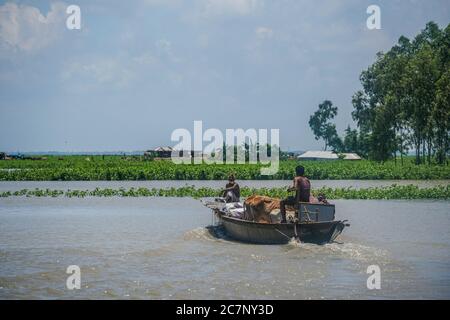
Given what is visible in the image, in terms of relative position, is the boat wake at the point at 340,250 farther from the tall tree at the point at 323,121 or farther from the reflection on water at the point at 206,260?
the tall tree at the point at 323,121

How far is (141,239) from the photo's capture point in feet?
63.2

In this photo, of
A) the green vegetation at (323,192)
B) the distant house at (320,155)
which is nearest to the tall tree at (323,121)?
the distant house at (320,155)

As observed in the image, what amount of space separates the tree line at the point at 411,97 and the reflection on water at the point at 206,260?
76.4 ft

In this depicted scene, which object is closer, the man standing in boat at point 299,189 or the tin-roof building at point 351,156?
Answer: the man standing in boat at point 299,189

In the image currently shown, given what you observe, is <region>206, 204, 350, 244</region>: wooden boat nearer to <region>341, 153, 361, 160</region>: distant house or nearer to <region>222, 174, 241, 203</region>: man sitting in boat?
<region>222, 174, 241, 203</region>: man sitting in boat

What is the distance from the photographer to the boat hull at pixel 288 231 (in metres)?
15.6

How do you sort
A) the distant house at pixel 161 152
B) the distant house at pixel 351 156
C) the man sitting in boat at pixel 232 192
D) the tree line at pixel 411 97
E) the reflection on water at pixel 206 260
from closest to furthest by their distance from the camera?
the reflection on water at pixel 206 260
the man sitting in boat at pixel 232 192
the tree line at pixel 411 97
the distant house at pixel 351 156
the distant house at pixel 161 152

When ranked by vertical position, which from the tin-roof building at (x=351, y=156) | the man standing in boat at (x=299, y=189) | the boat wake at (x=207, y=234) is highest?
the tin-roof building at (x=351, y=156)

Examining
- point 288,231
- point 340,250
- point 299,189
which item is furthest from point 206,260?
point 340,250

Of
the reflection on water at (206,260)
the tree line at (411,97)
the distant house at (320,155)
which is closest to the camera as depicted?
the reflection on water at (206,260)

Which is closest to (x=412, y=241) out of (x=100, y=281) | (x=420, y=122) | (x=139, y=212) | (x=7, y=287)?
(x=100, y=281)

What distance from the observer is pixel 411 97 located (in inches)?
2003
